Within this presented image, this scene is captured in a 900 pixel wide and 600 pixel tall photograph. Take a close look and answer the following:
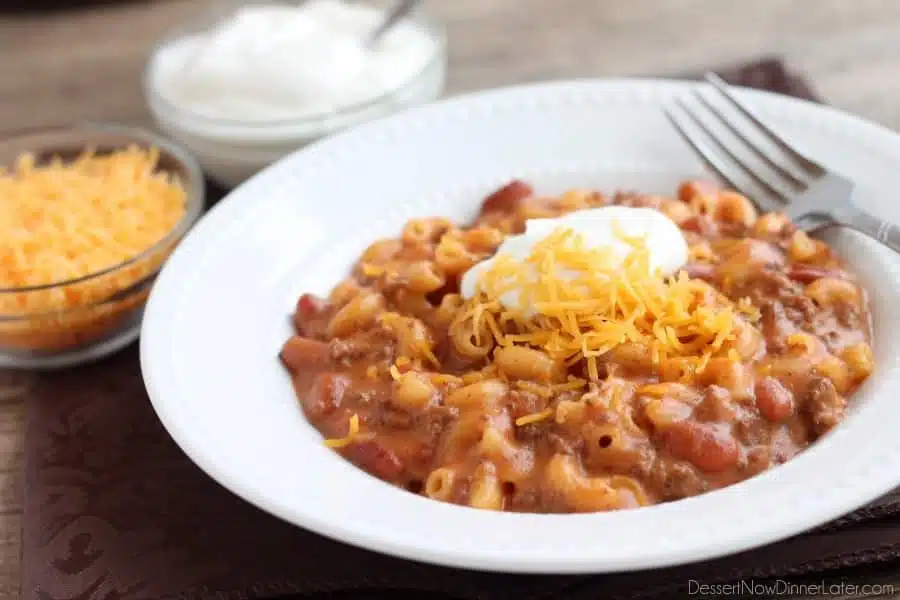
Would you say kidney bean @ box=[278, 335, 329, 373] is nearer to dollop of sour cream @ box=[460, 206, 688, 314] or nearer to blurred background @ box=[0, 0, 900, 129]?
dollop of sour cream @ box=[460, 206, 688, 314]

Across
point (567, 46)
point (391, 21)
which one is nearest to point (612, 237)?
point (391, 21)

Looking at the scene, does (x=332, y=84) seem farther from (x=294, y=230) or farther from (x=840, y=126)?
(x=840, y=126)

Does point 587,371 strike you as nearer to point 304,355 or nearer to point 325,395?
point 325,395

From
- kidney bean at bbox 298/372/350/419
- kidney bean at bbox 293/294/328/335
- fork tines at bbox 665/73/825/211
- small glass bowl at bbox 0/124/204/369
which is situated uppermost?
fork tines at bbox 665/73/825/211

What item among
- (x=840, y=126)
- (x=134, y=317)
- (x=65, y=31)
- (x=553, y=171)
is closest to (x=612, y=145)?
(x=553, y=171)

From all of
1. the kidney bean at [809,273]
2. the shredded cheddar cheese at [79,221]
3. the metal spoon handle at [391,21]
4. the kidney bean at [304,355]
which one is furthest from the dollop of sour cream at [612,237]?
the metal spoon handle at [391,21]

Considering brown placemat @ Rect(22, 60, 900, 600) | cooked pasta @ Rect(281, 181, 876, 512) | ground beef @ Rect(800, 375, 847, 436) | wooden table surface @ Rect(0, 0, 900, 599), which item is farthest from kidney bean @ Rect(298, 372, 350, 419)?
wooden table surface @ Rect(0, 0, 900, 599)
